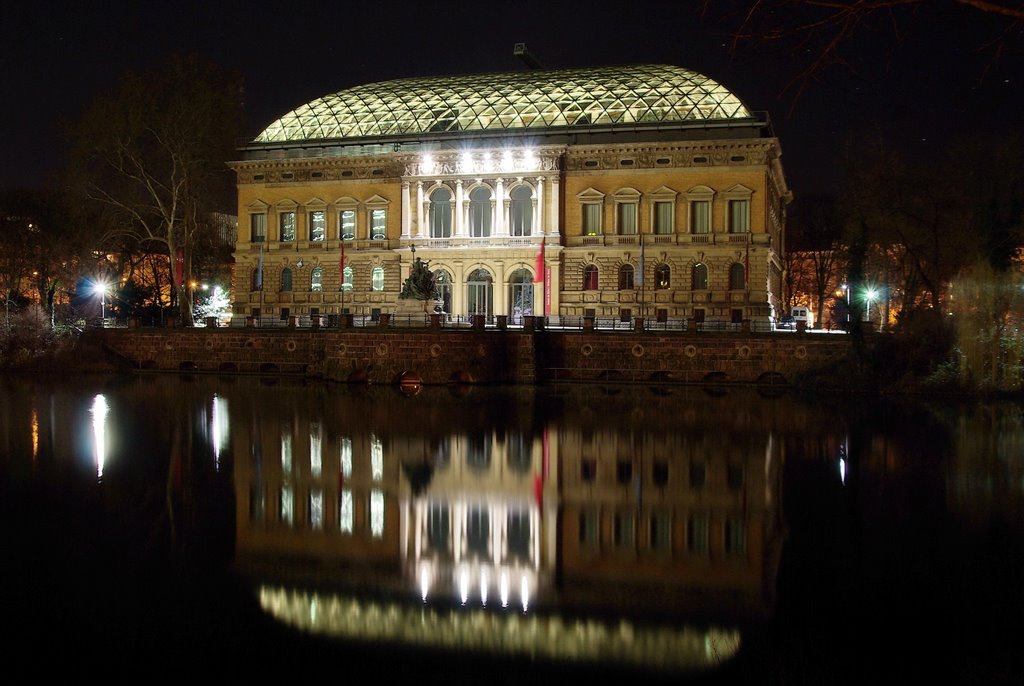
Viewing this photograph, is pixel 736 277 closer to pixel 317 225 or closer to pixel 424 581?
pixel 317 225

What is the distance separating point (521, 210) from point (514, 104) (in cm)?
780

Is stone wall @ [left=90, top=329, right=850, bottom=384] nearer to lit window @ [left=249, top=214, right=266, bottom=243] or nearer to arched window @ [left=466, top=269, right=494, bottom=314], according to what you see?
arched window @ [left=466, top=269, right=494, bottom=314]

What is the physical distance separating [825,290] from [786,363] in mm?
39298

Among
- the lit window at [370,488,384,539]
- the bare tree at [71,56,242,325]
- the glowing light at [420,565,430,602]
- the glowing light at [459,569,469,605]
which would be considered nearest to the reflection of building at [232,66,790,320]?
the bare tree at [71,56,242,325]

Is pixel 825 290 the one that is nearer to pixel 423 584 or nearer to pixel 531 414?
pixel 531 414

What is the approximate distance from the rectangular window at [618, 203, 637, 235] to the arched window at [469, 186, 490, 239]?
29.0ft

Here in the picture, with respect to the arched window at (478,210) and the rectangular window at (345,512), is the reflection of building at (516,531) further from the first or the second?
the arched window at (478,210)

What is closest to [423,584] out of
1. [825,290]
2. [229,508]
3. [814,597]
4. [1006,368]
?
[814,597]

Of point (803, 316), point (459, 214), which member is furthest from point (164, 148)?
point (803, 316)

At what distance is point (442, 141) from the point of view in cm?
6712

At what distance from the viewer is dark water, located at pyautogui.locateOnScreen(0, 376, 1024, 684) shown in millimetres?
11555

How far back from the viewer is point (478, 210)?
2650 inches

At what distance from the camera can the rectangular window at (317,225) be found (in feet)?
232

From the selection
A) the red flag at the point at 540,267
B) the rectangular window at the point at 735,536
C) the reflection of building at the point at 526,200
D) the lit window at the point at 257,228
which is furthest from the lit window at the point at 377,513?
the lit window at the point at 257,228
